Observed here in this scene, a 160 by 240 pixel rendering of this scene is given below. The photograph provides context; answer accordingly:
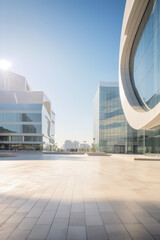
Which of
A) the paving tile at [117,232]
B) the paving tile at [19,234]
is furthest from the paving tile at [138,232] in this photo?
the paving tile at [19,234]

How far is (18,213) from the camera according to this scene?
4.50 meters

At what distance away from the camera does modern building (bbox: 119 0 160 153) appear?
781 inches

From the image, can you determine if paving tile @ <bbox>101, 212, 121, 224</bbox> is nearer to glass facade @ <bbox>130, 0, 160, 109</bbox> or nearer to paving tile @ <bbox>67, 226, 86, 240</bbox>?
paving tile @ <bbox>67, 226, 86, 240</bbox>

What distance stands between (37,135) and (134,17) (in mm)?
51425

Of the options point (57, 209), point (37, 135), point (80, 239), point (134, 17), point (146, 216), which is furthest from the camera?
point (37, 135)

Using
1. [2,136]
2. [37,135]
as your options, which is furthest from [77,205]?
[2,136]

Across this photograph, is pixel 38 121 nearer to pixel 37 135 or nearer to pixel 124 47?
pixel 37 135

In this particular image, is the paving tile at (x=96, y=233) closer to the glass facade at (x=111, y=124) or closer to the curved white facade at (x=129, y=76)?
the curved white facade at (x=129, y=76)

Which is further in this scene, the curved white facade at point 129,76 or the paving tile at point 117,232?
the curved white facade at point 129,76

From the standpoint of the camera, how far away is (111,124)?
5612 cm

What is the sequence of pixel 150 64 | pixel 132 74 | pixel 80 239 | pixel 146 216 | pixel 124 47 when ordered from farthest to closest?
pixel 132 74, pixel 124 47, pixel 150 64, pixel 146 216, pixel 80 239

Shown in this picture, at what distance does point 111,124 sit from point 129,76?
26116 millimetres

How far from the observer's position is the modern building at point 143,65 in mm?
19828

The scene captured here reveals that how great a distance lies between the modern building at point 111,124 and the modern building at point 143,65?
20.1 m
